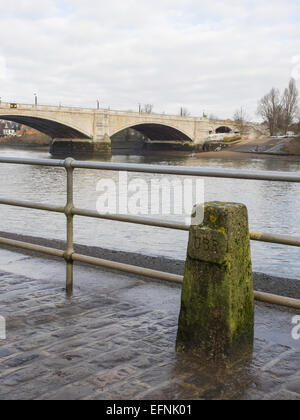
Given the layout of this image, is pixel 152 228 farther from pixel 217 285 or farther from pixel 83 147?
pixel 83 147

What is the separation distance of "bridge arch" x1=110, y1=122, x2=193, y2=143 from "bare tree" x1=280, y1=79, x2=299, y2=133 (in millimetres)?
19493

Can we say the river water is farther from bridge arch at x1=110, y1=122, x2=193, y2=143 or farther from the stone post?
bridge arch at x1=110, y1=122, x2=193, y2=143

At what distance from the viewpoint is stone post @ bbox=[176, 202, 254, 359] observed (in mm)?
2658

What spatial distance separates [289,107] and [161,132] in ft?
80.6

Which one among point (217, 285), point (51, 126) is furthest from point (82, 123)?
point (217, 285)

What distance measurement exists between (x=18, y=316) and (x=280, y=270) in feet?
17.4

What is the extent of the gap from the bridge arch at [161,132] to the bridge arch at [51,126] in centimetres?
808

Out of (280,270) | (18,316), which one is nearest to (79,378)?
(18,316)

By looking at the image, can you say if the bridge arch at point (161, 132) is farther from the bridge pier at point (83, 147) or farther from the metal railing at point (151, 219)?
the metal railing at point (151, 219)

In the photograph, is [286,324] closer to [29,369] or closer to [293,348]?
[293,348]

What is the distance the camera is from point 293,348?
9.56ft

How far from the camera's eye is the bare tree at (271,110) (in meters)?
86.4

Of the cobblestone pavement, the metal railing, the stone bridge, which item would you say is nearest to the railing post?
the metal railing

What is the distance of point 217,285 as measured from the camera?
268 centimetres
